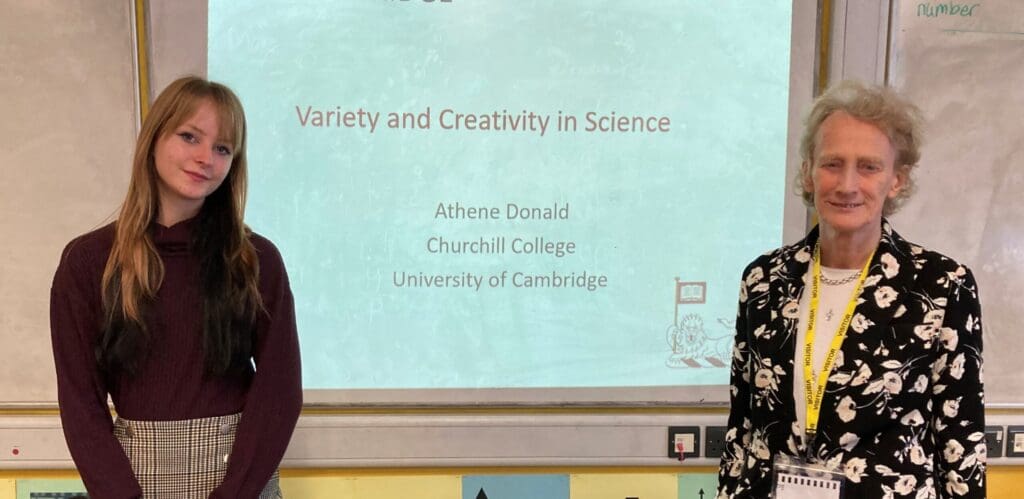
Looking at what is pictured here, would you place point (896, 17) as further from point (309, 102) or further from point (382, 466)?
point (382, 466)

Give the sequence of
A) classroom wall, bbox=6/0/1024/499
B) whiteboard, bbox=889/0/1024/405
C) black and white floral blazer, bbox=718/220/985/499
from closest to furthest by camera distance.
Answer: black and white floral blazer, bbox=718/220/985/499 < classroom wall, bbox=6/0/1024/499 < whiteboard, bbox=889/0/1024/405

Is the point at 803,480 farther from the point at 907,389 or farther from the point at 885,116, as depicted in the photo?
the point at 885,116

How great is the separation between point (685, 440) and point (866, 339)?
0.79 metres

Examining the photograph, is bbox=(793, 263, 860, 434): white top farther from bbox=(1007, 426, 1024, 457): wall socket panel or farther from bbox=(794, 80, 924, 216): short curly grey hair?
bbox=(1007, 426, 1024, 457): wall socket panel

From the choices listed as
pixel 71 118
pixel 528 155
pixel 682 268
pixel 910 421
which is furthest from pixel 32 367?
pixel 910 421

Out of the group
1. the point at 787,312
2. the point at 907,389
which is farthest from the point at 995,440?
the point at 787,312

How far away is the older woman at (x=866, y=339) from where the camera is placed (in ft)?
3.68

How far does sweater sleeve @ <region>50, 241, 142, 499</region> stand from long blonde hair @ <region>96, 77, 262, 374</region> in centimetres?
3

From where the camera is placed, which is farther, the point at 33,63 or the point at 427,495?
the point at 427,495

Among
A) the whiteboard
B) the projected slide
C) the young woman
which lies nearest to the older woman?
the projected slide

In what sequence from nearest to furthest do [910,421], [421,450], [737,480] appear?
[910,421] < [737,480] < [421,450]

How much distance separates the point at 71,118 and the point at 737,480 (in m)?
1.85

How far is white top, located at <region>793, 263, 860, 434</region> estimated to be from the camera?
3.89 feet

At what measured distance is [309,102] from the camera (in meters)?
1.71
